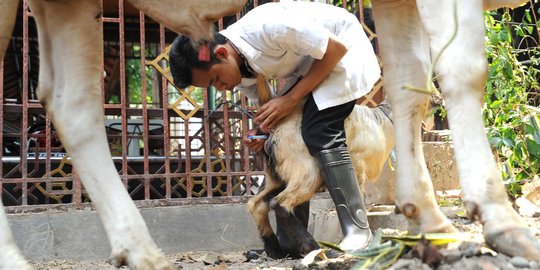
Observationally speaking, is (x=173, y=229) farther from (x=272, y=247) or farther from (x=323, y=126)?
(x=323, y=126)

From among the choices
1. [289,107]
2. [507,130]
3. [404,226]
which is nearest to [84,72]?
[289,107]

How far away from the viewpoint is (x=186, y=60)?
2906 mm

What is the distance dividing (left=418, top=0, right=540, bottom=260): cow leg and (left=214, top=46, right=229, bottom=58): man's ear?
4.37ft

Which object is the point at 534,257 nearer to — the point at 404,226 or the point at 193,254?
the point at 404,226

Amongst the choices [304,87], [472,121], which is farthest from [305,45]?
[472,121]

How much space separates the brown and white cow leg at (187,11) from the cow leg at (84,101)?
0.72 feet

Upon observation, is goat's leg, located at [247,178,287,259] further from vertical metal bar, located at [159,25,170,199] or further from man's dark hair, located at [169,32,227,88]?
vertical metal bar, located at [159,25,170,199]

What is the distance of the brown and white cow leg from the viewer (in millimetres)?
2035

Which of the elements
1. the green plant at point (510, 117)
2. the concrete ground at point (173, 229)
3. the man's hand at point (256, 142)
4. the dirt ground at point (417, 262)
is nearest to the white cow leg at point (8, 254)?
the dirt ground at point (417, 262)

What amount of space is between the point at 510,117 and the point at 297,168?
143 cm

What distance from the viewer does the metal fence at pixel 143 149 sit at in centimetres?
366

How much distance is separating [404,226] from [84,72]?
2007 mm

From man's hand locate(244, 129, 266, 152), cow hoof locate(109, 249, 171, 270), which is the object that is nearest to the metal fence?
man's hand locate(244, 129, 266, 152)

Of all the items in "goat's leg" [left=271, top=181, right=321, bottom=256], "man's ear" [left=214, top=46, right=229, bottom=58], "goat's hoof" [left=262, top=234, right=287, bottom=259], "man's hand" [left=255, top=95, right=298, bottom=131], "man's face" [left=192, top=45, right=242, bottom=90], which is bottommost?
"goat's hoof" [left=262, top=234, right=287, bottom=259]
